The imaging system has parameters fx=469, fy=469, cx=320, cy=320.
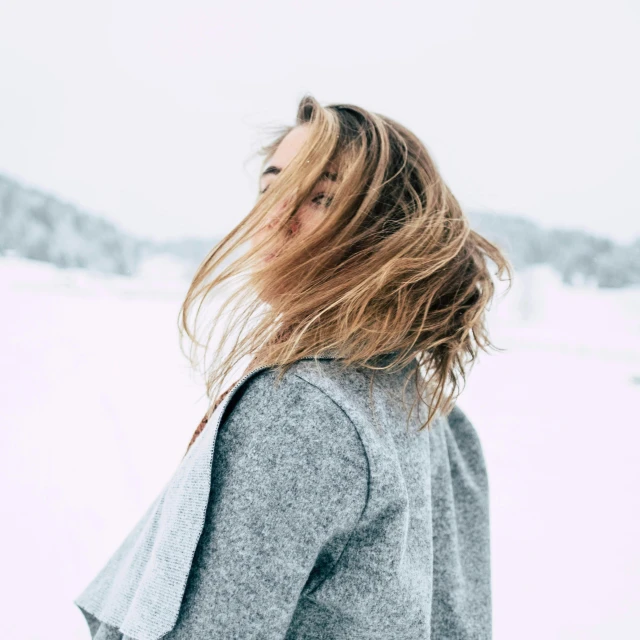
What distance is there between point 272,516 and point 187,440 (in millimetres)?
1046

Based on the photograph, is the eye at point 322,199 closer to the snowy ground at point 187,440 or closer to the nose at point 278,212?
the nose at point 278,212

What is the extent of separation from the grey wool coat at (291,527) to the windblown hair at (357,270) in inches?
1.5

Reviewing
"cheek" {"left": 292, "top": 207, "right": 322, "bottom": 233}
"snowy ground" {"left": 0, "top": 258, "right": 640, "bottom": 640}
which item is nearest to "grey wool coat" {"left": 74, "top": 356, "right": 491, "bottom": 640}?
"cheek" {"left": 292, "top": 207, "right": 322, "bottom": 233}

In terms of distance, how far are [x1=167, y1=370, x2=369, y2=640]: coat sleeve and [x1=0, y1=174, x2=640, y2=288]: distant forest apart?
4.45 ft

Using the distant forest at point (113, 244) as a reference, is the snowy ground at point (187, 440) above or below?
below

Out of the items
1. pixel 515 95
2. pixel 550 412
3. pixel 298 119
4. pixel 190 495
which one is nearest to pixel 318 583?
pixel 190 495

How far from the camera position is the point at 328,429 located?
312 mm

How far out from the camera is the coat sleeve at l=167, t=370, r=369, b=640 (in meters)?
0.30

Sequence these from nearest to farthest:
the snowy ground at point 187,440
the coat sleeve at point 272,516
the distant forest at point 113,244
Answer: the coat sleeve at point 272,516
the snowy ground at point 187,440
the distant forest at point 113,244

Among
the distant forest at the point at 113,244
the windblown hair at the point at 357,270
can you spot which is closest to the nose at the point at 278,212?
the windblown hair at the point at 357,270

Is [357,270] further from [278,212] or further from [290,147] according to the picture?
[290,147]

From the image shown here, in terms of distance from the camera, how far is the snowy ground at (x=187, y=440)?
3.12 feet

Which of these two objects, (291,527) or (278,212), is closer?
(291,527)

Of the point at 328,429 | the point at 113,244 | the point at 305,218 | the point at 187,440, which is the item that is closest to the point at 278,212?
the point at 305,218
